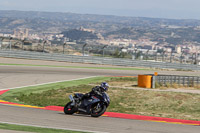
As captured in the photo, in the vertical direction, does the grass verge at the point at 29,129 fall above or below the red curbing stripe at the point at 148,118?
above

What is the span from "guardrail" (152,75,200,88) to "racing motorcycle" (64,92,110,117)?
10807 millimetres

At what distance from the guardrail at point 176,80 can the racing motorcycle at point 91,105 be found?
10.8 meters

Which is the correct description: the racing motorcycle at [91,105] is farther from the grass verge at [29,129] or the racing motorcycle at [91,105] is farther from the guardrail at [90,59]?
the guardrail at [90,59]

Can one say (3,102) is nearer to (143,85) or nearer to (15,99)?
(15,99)

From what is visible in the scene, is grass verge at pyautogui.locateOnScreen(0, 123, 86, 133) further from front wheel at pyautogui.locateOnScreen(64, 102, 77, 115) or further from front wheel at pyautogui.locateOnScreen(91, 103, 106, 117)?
front wheel at pyautogui.locateOnScreen(64, 102, 77, 115)

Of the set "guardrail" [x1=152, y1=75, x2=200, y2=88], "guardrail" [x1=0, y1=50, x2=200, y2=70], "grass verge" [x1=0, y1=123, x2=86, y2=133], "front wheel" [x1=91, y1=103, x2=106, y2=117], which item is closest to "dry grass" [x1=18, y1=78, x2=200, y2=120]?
"front wheel" [x1=91, y1=103, x2=106, y2=117]

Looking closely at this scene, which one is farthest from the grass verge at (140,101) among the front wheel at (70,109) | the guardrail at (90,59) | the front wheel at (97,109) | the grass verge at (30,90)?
the guardrail at (90,59)

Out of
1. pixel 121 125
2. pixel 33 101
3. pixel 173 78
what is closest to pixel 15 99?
pixel 33 101

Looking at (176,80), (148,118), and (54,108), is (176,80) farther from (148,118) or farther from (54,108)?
(54,108)

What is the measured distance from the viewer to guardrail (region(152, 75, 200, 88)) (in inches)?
1011

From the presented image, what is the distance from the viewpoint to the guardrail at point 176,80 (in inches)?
1011

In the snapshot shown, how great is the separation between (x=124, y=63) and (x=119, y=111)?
35.6m

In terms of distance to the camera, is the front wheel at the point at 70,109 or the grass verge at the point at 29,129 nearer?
the grass verge at the point at 29,129

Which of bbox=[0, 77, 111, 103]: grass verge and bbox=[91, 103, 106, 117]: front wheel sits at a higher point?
bbox=[91, 103, 106, 117]: front wheel
